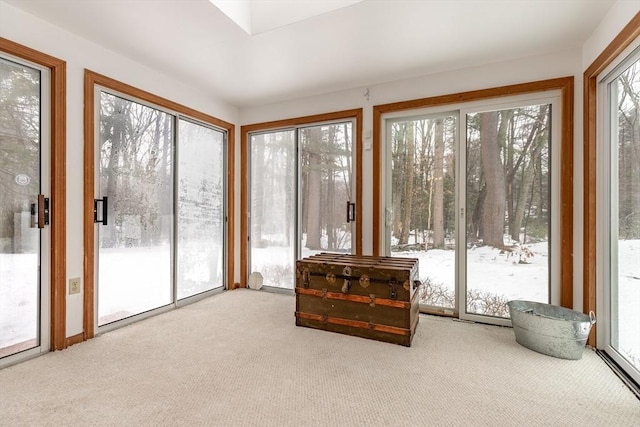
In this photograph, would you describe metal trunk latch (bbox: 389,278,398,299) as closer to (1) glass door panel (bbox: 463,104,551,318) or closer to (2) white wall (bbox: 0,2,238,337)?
(1) glass door panel (bbox: 463,104,551,318)

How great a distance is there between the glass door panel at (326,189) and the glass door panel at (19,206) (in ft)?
7.94

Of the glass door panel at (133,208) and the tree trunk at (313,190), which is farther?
the tree trunk at (313,190)

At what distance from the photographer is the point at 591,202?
227 centimetres

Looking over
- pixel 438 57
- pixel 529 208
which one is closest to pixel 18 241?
pixel 438 57

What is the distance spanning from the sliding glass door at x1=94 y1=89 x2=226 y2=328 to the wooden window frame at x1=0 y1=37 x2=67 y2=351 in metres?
0.28

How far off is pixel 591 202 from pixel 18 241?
410 centimetres

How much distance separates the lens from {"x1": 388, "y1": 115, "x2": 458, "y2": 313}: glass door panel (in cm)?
303

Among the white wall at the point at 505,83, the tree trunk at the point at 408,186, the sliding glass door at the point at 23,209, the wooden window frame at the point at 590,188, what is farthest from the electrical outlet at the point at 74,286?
the wooden window frame at the point at 590,188

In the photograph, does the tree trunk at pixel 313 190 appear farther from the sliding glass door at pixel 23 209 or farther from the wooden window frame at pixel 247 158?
the sliding glass door at pixel 23 209

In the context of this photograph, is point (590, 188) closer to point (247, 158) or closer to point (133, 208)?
point (247, 158)

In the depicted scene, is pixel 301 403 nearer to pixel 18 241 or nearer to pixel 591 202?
pixel 18 241

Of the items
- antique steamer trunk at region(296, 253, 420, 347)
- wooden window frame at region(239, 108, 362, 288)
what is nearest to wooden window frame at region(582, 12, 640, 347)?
antique steamer trunk at region(296, 253, 420, 347)

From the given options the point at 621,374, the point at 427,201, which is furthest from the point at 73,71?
the point at 621,374

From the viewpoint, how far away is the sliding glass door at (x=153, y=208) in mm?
2648
